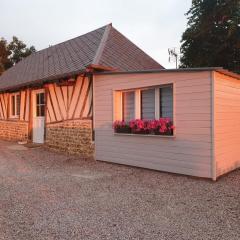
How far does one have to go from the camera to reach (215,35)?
18906 mm

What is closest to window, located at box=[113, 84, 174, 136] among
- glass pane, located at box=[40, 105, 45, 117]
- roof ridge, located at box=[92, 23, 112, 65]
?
roof ridge, located at box=[92, 23, 112, 65]

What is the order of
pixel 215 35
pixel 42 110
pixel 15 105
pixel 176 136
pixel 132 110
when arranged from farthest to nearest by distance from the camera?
1. pixel 215 35
2. pixel 15 105
3. pixel 42 110
4. pixel 132 110
5. pixel 176 136

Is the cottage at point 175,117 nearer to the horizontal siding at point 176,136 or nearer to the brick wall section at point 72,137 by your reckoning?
the horizontal siding at point 176,136

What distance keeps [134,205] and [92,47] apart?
289 inches

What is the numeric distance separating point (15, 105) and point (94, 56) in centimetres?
634

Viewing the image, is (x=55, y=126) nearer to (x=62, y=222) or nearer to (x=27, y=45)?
(x=62, y=222)

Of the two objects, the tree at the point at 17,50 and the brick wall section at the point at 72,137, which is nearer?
the brick wall section at the point at 72,137

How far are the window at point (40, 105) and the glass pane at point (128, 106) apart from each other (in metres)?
4.71

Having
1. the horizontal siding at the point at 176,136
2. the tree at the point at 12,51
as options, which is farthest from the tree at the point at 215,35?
the tree at the point at 12,51

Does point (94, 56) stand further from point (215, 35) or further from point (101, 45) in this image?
point (215, 35)

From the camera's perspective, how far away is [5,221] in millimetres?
3842

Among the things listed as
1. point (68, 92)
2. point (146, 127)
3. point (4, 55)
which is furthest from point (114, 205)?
point (4, 55)

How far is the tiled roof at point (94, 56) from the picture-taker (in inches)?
366

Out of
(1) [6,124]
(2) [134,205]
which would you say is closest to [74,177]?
(2) [134,205]
